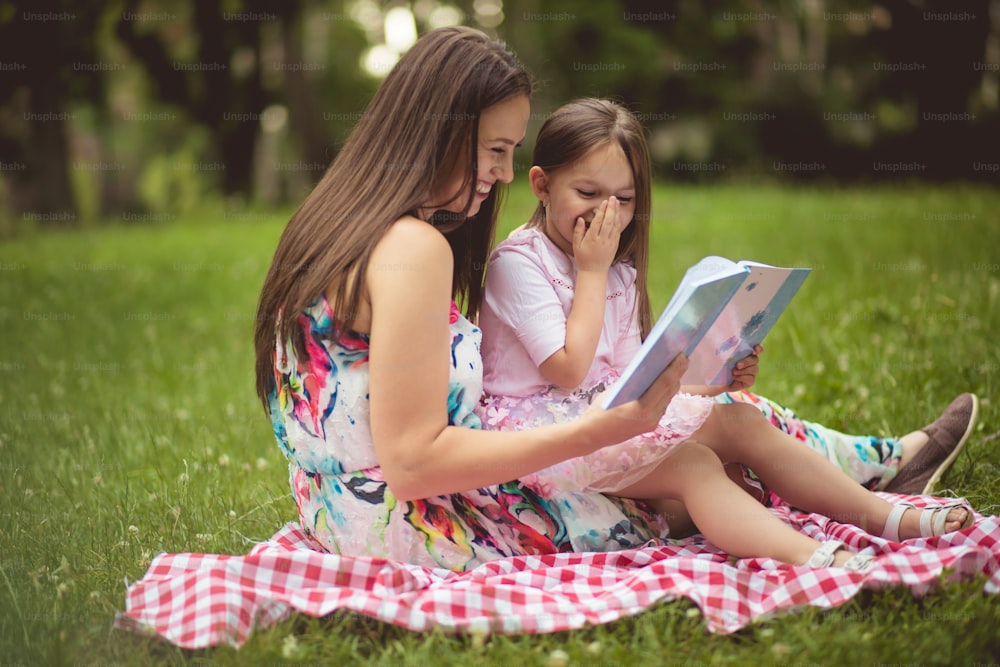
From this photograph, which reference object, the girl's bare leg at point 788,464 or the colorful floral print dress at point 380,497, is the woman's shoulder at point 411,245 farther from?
the girl's bare leg at point 788,464

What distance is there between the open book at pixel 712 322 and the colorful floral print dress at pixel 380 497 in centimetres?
43

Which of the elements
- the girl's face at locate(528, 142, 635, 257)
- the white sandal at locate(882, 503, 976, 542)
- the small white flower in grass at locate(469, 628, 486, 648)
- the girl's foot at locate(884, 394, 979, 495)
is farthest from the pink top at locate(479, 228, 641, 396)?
the girl's foot at locate(884, 394, 979, 495)

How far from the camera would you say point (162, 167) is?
958 inches

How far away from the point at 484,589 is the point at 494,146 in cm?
103

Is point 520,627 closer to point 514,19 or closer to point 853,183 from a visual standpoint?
point 853,183

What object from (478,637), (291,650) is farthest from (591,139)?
(291,650)

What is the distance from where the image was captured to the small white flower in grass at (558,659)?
208 cm

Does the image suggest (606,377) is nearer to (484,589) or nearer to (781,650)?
(484,589)

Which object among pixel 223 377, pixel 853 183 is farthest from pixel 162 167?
pixel 223 377

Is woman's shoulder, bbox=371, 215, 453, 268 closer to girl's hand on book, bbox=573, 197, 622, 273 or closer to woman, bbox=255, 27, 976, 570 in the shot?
woman, bbox=255, 27, 976, 570

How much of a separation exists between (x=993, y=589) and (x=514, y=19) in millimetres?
15303

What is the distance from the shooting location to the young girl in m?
2.53

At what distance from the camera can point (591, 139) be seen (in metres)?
2.71

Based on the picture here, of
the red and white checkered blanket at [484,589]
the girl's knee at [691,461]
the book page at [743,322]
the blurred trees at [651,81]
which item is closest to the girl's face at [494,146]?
the book page at [743,322]
